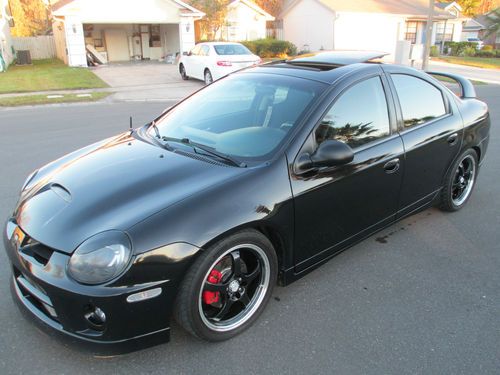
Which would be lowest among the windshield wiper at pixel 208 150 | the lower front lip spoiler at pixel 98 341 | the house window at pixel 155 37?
the lower front lip spoiler at pixel 98 341

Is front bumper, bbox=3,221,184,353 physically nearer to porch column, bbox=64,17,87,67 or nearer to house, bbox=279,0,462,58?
porch column, bbox=64,17,87,67

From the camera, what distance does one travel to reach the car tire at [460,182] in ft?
13.6

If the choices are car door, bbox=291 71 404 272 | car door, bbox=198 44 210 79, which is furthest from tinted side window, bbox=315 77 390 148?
car door, bbox=198 44 210 79

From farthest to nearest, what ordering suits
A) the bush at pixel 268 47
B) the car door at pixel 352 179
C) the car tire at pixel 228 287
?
the bush at pixel 268 47 < the car door at pixel 352 179 < the car tire at pixel 228 287

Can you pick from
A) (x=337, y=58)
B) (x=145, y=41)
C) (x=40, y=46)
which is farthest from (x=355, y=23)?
(x=337, y=58)

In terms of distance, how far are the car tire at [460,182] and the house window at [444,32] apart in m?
38.2

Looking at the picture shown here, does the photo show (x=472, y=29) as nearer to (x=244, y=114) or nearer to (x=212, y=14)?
(x=212, y=14)

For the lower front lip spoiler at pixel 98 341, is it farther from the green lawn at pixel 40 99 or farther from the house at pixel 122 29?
the house at pixel 122 29

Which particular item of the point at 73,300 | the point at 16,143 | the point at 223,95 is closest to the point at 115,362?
the point at 73,300

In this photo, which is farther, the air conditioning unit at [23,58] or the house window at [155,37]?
the house window at [155,37]

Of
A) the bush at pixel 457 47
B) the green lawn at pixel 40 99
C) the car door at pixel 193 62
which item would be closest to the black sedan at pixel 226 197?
the green lawn at pixel 40 99

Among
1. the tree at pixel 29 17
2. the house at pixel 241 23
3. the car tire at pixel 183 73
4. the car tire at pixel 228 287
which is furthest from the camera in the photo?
the tree at pixel 29 17

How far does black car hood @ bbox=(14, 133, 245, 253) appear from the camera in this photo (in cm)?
227

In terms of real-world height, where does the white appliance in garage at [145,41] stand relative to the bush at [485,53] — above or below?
above
